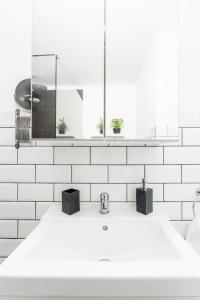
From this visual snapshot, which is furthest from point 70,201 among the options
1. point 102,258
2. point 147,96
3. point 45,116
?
point 147,96

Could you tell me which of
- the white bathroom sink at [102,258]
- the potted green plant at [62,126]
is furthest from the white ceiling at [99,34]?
the white bathroom sink at [102,258]

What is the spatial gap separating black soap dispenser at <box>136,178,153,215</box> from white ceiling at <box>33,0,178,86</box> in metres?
0.50

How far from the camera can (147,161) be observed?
111 cm

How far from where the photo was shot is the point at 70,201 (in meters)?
1.01

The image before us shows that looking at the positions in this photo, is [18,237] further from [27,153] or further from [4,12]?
[4,12]

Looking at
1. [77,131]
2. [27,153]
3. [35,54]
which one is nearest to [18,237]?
[27,153]

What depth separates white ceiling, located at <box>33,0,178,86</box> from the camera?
947 mm

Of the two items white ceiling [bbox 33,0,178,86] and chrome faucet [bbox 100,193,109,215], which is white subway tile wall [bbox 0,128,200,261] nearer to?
chrome faucet [bbox 100,193,109,215]

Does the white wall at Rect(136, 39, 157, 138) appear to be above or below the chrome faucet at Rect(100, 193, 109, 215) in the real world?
above

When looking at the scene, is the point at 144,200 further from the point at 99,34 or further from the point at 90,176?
the point at 99,34

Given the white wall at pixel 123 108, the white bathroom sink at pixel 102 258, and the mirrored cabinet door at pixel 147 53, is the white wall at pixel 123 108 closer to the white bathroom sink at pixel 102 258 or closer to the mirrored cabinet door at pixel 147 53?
the mirrored cabinet door at pixel 147 53

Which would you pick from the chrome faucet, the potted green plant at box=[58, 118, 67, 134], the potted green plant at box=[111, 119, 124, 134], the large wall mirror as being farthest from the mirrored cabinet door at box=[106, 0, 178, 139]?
the chrome faucet

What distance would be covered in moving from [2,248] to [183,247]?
92 cm

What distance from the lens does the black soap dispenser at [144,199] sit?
1007 millimetres
